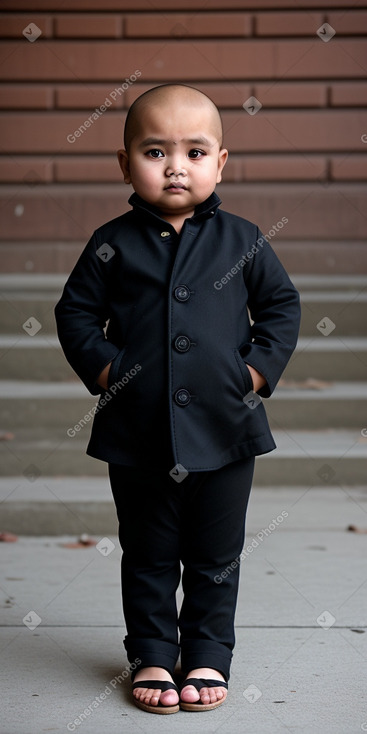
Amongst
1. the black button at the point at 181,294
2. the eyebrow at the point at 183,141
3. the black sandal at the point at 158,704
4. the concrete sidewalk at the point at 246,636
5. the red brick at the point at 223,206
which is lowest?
the concrete sidewalk at the point at 246,636

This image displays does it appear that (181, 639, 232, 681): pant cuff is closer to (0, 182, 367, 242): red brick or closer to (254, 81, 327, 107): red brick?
(0, 182, 367, 242): red brick

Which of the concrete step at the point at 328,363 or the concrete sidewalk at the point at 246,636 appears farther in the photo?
the concrete step at the point at 328,363

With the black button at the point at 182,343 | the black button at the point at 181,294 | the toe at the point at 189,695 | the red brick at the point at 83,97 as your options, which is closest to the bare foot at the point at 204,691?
the toe at the point at 189,695

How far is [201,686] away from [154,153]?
1369mm

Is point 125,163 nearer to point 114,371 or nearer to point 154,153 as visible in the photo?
point 154,153

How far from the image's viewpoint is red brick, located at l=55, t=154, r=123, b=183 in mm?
6902

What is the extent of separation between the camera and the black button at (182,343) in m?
2.57

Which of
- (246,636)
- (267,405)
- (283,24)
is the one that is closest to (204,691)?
(246,636)

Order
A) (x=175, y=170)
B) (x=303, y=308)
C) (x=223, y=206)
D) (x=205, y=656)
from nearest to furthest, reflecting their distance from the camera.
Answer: (x=175, y=170), (x=205, y=656), (x=303, y=308), (x=223, y=206)

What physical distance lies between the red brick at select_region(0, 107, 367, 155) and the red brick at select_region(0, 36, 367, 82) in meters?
0.26

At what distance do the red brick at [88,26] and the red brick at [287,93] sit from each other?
3.37ft

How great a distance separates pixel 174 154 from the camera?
8.29 feet

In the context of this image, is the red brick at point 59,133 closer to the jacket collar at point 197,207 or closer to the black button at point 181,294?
the jacket collar at point 197,207

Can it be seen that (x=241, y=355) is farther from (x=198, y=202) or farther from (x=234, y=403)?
(x=198, y=202)
